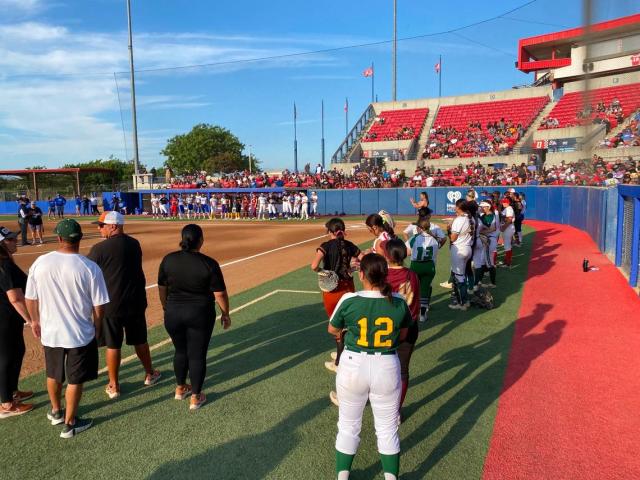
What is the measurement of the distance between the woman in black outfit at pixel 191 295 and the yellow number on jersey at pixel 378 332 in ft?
6.16

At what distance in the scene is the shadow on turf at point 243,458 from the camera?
373cm

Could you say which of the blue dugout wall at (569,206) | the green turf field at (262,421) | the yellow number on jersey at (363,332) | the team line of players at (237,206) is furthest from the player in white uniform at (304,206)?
the yellow number on jersey at (363,332)

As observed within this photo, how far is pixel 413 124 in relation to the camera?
4497 cm

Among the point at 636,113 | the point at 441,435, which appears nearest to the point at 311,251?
the point at 441,435

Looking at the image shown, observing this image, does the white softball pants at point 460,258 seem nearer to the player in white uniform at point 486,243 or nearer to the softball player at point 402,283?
the player in white uniform at point 486,243

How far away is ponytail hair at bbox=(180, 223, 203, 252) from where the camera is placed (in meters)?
4.52

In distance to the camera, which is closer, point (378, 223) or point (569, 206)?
point (378, 223)

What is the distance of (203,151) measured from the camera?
286 ft

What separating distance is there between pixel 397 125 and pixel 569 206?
2562 centimetres

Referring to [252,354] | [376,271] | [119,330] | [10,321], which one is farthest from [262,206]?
[376,271]

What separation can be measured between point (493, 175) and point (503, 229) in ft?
68.7

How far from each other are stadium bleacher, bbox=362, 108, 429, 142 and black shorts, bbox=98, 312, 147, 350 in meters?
40.1

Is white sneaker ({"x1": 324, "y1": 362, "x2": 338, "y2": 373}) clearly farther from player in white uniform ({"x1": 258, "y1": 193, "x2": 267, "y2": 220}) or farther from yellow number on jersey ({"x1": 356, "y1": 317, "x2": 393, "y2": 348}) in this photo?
player in white uniform ({"x1": 258, "y1": 193, "x2": 267, "y2": 220})

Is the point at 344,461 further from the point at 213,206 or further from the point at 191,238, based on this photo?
the point at 213,206
